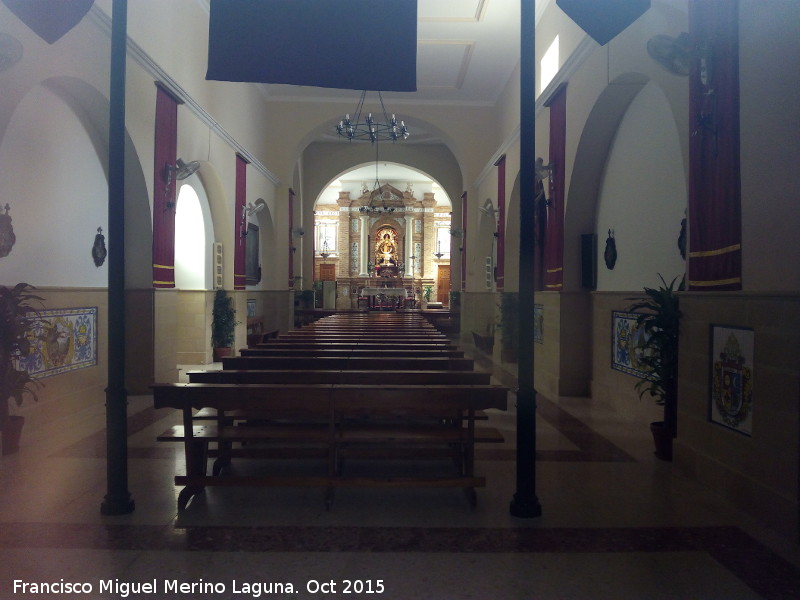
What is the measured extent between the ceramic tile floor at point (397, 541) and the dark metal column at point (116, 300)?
19cm

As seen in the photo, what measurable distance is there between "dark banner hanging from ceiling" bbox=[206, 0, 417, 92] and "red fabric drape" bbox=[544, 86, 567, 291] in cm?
447

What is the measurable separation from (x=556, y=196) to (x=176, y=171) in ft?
16.1

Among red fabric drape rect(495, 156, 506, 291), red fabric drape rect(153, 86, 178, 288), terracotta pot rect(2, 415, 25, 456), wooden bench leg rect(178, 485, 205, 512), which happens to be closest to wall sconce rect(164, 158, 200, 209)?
red fabric drape rect(153, 86, 178, 288)

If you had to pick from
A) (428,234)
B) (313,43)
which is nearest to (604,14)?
(313,43)

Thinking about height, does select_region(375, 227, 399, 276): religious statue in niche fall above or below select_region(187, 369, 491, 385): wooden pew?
above

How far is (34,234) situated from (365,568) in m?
4.92

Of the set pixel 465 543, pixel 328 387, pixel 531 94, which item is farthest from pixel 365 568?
pixel 531 94

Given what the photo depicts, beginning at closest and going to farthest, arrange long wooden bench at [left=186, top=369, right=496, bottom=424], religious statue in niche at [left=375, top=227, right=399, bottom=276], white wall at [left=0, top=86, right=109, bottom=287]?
long wooden bench at [left=186, top=369, right=496, bottom=424] < white wall at [left=0, top=86, right=109, bottom=287] < religious statue in niche at [left=375, top=227, right=399, bottom=276]

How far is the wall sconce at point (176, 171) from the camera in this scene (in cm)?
785

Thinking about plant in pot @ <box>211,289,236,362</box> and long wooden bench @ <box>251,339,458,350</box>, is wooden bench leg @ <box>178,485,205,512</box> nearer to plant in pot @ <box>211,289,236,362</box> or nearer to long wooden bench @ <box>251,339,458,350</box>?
long wooden bench @ <box>251,339,458,350</box>

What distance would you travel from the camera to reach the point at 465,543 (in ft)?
10.1

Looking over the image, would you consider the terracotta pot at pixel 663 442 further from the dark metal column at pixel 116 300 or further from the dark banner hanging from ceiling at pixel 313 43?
the dark metal column at pixel 116 300

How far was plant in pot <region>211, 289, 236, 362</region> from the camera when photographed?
10891mm

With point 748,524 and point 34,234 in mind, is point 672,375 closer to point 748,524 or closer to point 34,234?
point 748,524
